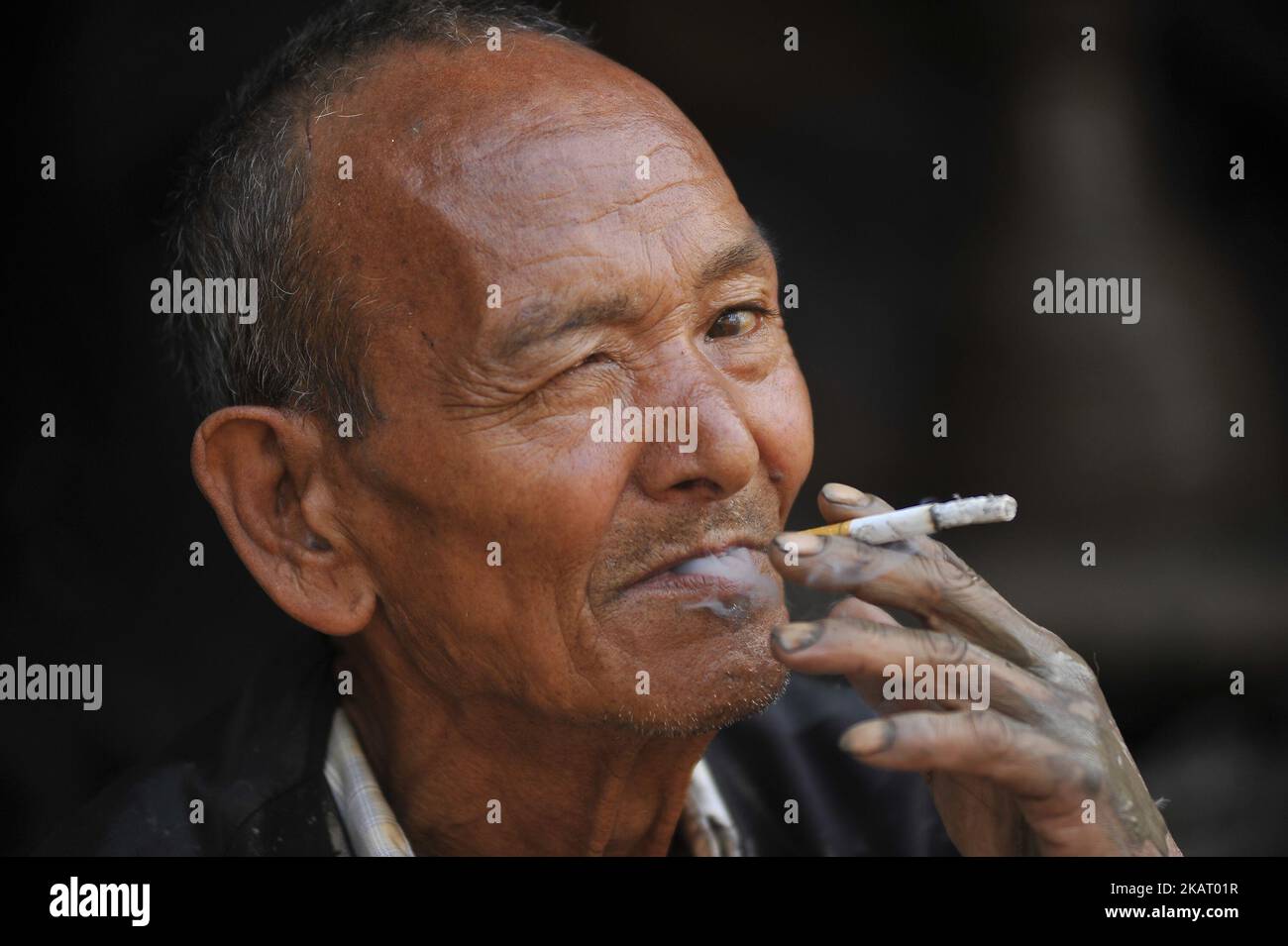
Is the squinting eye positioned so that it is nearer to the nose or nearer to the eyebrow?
the nose

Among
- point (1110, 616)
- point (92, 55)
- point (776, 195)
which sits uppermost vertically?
point (92, 55)

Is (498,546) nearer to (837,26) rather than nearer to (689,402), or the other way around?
(689,402)

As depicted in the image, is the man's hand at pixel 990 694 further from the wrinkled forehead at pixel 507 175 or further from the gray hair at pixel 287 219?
the gray hair at pixel 287 219

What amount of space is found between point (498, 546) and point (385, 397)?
0.38 m

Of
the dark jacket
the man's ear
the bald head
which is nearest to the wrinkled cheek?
the bald head

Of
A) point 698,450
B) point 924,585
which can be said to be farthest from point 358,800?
point 924,585

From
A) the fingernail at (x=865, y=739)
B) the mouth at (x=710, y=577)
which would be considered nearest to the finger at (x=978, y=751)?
the fingernail at (x=865, y=739)

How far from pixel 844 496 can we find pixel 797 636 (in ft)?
1.38

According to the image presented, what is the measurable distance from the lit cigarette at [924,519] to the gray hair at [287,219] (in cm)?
98

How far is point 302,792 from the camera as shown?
9.20 ft

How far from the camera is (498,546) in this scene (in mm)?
2502

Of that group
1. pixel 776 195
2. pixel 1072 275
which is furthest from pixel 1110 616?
pixel 776 195

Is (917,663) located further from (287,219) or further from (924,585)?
(287,219)

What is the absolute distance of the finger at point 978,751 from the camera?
6.77ft
